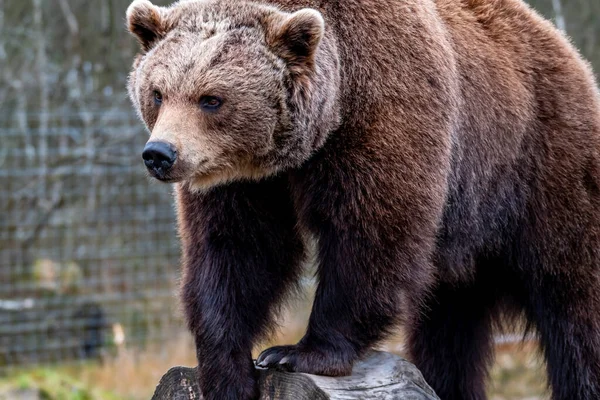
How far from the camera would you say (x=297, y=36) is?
12.5 ft

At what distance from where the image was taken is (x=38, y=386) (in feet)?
25.2

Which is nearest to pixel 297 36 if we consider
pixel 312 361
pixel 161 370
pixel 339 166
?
pixel 339 166

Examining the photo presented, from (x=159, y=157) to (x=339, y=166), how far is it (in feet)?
2.59

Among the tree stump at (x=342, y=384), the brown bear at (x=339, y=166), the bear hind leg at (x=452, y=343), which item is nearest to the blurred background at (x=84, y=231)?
the bear hind leg at (x=452, y=343)

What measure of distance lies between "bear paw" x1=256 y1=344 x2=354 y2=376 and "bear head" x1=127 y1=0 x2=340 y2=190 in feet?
2.62

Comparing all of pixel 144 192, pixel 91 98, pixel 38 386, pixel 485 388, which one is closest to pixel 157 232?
pixel 144 192

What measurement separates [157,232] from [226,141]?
7231mm

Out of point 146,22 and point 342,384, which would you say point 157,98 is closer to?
point 146,22

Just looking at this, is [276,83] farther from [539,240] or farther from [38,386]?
[38,386]

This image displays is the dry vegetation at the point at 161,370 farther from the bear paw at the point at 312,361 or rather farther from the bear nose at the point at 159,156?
the bear nose at the point at 159,156

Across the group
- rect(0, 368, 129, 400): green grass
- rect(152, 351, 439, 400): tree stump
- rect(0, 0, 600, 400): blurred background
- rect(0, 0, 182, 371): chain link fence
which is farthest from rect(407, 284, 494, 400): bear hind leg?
rect(0, 0, 182, 371): chain link fence

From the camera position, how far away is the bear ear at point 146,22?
4.00 m

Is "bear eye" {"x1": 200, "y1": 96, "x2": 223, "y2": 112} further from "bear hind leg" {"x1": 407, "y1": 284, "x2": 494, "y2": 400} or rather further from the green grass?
the green grass

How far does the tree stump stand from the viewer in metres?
3.77
